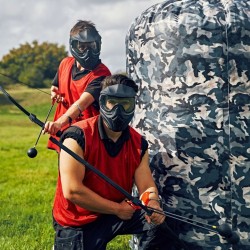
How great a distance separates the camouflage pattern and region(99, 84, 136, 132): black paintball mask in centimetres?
47

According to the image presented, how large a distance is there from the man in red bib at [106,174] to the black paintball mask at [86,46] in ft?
3.02

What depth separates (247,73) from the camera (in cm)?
463

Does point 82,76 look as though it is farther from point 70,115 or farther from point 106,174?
point 106,174

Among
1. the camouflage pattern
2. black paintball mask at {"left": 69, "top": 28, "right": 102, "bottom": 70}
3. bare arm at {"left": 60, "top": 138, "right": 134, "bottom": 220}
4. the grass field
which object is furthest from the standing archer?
the grass field

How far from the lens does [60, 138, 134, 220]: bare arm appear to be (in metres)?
4.33

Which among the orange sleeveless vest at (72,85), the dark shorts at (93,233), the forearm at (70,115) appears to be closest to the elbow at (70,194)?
the dark shorts at (93,233)

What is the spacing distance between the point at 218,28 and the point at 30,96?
3320 cm

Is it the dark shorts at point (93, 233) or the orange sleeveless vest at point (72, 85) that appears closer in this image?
the dark shorts at point (93, 233)

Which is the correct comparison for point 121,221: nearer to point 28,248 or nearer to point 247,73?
point 247,73

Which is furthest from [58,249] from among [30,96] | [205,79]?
[30,96]

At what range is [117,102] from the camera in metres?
4.44

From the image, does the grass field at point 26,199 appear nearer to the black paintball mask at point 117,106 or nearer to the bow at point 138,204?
the bow at point 138,204

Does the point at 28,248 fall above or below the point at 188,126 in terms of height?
below

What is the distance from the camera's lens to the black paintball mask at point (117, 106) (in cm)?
439
